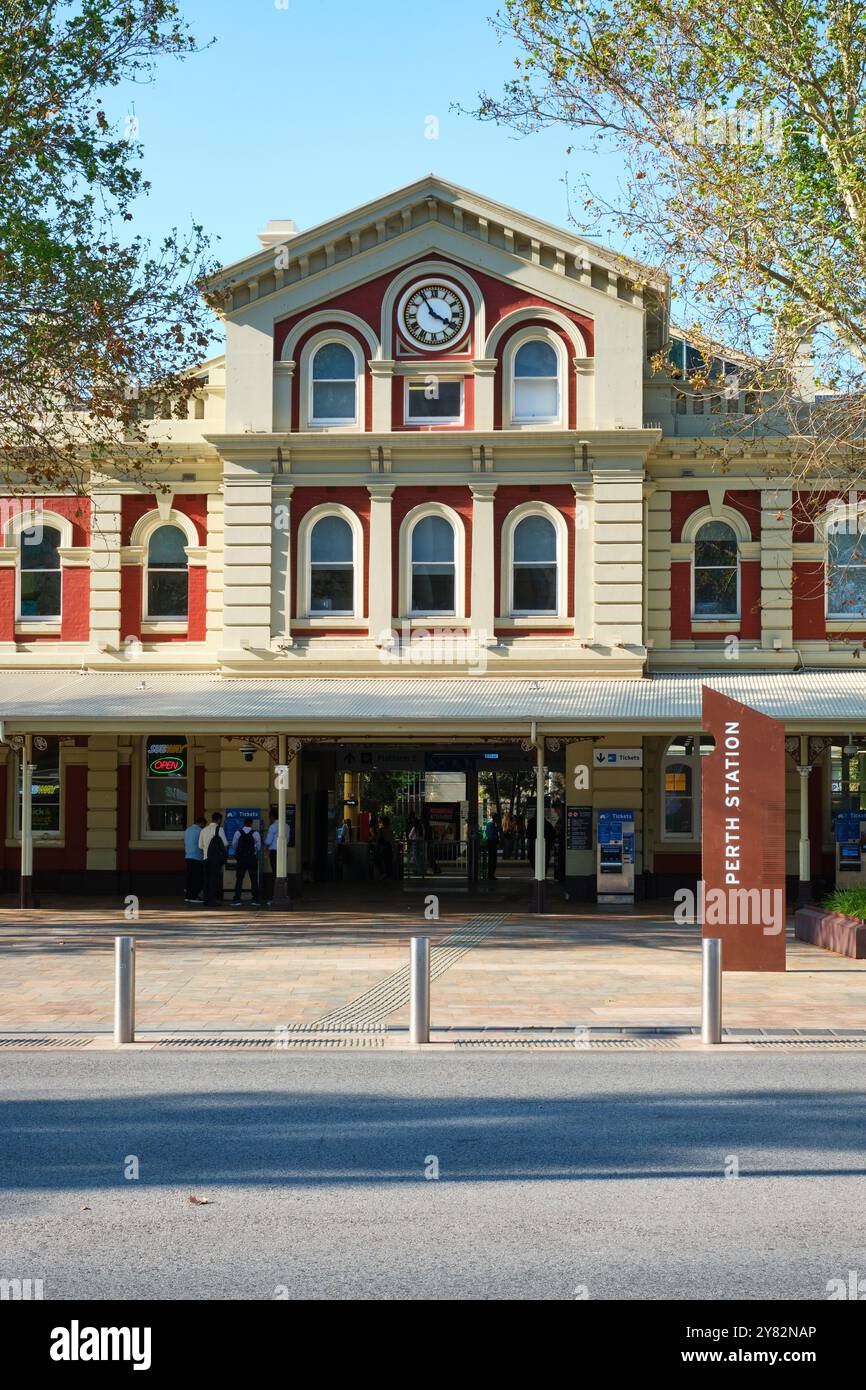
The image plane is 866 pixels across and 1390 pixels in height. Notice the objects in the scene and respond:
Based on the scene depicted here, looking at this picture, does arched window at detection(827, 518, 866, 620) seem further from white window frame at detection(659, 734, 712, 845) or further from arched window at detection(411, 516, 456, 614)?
arched window at detection(411, 516, 456, 614)

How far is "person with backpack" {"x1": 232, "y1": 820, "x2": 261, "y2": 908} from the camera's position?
25297mm

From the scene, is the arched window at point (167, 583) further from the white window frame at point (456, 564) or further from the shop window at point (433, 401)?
the shop window at point (433, 401)

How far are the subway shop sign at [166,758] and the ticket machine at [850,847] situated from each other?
1180 centimetres

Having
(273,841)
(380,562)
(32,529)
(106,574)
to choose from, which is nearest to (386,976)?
(273,841)

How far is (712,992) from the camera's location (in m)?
12.5

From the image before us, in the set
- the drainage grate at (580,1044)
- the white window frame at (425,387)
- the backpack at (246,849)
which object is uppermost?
the white window frame at (425,387)

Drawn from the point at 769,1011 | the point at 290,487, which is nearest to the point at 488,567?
the point at 290,487

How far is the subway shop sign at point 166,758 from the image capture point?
2794 centimetres

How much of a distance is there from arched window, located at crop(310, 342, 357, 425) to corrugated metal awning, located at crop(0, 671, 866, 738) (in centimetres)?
473

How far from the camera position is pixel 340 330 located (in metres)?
26.7

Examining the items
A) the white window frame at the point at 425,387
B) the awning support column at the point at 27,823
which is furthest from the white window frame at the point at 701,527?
the awning support column at the point at 27,823

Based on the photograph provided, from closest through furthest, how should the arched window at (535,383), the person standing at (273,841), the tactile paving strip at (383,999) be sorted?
the tactile paving strip at (383,999), the person standing at (273,841), the arched window at (535,383)

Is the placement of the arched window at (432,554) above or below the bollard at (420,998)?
above

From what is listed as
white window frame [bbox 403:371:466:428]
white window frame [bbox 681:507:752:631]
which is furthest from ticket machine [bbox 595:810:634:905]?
white window frame [bbox 403:371:466:428]
